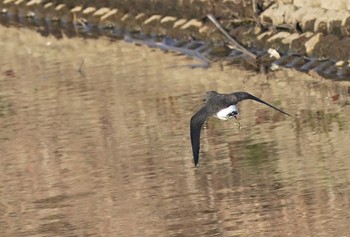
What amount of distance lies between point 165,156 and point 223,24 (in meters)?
9.73

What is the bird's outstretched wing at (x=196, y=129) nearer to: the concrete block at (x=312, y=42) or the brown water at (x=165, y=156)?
the brown water at (x=165, y=156)

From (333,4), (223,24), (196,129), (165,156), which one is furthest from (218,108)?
(223,24)

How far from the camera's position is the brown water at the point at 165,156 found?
15398 millimetres

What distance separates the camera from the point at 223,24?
2777 centimetres

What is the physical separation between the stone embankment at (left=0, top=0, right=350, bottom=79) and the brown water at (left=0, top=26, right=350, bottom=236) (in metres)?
0.87

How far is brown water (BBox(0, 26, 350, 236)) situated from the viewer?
606 inches

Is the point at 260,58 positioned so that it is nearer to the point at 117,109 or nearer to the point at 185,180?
the point at 117,109

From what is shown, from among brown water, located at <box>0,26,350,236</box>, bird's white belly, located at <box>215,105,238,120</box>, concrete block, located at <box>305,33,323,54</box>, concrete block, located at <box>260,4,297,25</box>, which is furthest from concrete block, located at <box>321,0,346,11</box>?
bird's white belly, located at <box>215,105,238,120</box>

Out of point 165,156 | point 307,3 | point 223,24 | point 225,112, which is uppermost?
point 225,112

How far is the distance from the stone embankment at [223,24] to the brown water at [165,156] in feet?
2.85

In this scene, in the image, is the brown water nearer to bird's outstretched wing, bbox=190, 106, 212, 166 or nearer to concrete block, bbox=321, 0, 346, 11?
bird's outstretched wing, bbox=190, 106, 212, 166

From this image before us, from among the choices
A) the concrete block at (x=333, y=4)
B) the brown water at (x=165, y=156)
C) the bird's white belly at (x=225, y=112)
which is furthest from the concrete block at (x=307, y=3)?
the bird's white belly at (x=225, y=112)

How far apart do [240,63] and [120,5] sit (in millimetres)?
7625

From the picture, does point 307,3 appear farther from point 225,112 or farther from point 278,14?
point 225,112
